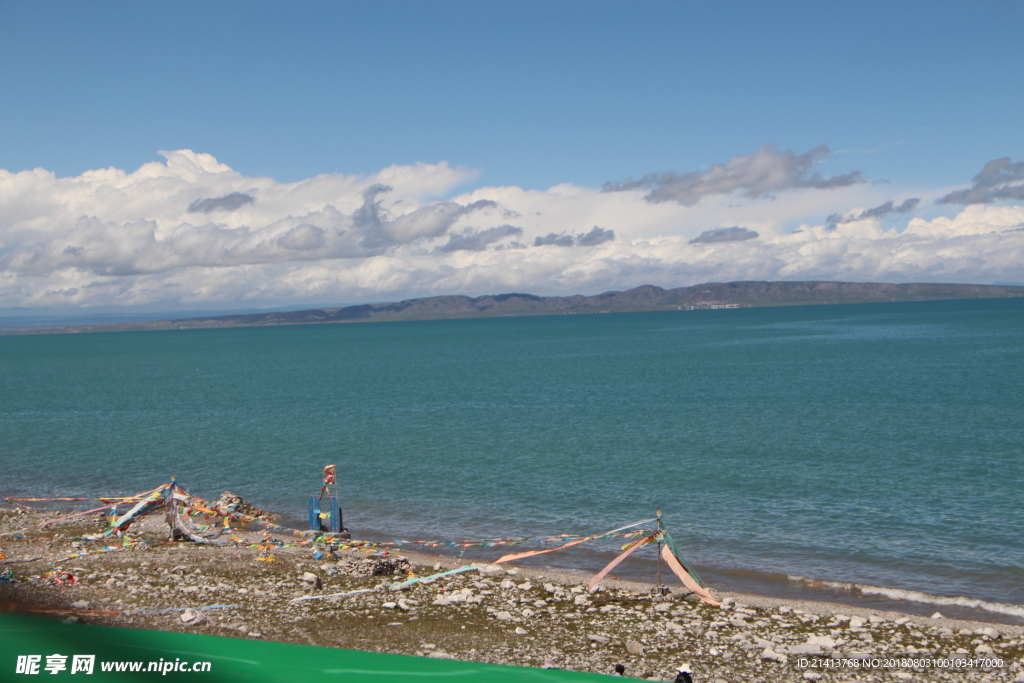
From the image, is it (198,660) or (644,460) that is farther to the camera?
(644,460)

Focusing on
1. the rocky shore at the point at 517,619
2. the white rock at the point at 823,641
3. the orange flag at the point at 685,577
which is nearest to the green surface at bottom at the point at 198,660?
the rocky shore at the point at 517,619

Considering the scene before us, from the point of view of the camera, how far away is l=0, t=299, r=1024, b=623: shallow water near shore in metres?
22.4

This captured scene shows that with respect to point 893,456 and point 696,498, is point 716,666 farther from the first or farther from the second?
point 893,456

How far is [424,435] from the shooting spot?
47062mm

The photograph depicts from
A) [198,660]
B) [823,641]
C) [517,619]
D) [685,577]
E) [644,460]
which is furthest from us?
[644,460]

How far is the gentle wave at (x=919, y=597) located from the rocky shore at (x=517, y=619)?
1704 mm

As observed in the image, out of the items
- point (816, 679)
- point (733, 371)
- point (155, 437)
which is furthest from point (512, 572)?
point (733, 371)

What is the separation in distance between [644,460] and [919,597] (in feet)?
61.5

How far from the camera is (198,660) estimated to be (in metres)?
2.38

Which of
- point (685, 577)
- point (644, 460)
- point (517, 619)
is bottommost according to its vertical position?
point (644, 460)
